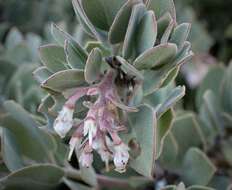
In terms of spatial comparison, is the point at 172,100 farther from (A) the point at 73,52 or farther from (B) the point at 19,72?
(B) the point at 19,72

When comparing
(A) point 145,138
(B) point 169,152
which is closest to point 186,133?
(B) point 169,152

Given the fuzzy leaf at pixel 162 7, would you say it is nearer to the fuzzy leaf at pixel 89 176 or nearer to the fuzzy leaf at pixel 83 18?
the fuzzy leaf at pixel 83 18

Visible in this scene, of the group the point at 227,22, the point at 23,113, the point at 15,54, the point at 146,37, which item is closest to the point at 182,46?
the point at 146,37

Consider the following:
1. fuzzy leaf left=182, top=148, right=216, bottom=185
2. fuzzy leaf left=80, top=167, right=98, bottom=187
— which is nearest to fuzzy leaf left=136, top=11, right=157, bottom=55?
fuzzy leaf left=80, top=167, right=98, bottom=187

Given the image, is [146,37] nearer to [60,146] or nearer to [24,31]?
[60,146]

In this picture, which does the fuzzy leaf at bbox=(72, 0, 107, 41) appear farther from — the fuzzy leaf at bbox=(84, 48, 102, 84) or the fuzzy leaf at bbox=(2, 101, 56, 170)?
the fuzzy leaf at bbox=(2, 101, 56, 170)

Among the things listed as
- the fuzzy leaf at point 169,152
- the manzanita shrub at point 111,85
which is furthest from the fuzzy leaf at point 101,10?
the fuzzy leaf at point 169,152
